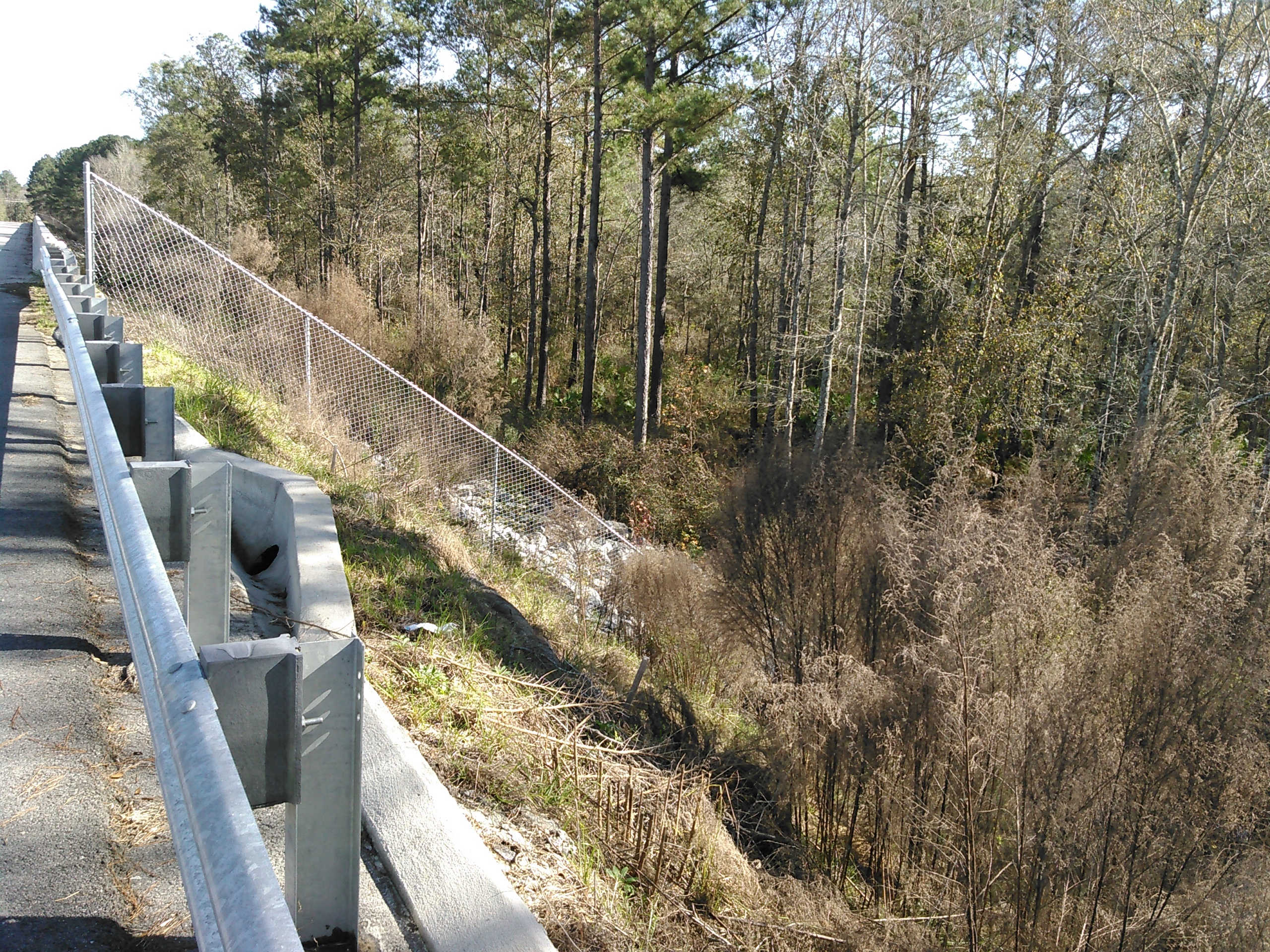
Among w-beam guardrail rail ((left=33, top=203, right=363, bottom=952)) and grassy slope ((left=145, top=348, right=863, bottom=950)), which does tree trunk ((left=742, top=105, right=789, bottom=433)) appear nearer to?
grassy slope ((left=145, top=348, right=863, bottom=950))

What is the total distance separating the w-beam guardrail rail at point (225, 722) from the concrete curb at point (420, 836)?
25.0 inches

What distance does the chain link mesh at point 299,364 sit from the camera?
10188mm

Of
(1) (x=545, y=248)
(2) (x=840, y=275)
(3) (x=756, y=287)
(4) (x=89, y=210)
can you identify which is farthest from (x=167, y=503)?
(3) (x=756, y=287)

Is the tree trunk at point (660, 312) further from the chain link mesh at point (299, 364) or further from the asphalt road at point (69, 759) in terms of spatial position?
the asphalt road at point (69, 759)

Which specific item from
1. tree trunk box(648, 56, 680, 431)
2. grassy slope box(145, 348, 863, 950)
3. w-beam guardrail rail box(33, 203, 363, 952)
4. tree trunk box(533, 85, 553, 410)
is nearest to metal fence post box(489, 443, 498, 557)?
grassy slope box(145, 348, 863, 950)

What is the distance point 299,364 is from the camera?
10.8m

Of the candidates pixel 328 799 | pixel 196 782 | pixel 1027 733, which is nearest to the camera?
pixel 196 782

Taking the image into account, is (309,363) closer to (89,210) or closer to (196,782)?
(89,210)

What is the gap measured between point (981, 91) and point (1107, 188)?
241 inches

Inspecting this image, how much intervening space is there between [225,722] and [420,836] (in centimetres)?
147

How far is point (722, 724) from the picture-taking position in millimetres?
11008

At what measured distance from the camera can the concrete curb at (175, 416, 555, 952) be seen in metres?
2.39

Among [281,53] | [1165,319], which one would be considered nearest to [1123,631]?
[1165,319]

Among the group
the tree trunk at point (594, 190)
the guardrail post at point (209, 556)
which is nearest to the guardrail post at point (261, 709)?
the guardrail post at point (209, 556)
